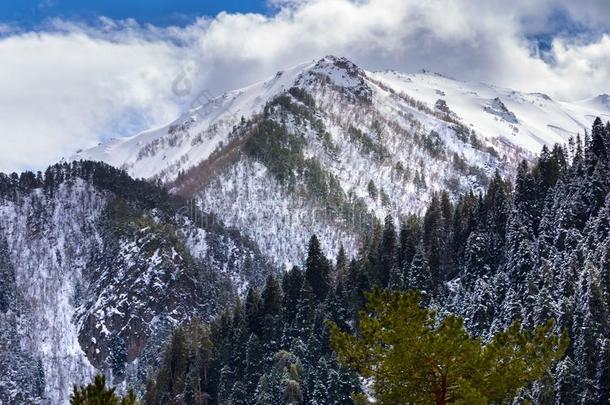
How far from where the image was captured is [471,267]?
118 meters

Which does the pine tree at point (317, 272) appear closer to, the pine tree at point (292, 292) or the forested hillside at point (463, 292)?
the forested hillside at point (463, 292)

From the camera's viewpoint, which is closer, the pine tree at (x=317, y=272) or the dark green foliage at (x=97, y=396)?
the dark green foliage at (x=97, y=396)

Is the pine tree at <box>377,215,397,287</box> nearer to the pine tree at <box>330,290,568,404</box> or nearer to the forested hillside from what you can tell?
the forested hillside

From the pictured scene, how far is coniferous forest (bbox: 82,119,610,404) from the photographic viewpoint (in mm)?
81688

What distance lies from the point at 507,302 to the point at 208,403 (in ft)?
193

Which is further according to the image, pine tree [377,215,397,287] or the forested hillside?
pine tree [377,215,397,287]

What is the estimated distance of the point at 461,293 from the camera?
11519 centimetres

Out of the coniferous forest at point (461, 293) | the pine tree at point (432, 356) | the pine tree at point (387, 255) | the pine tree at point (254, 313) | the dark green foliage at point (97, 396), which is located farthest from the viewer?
the pine tree at point (387, 255)

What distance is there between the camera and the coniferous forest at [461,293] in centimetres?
8169

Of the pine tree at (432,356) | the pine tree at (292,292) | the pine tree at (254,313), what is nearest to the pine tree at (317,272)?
the pine tree at (292,292)

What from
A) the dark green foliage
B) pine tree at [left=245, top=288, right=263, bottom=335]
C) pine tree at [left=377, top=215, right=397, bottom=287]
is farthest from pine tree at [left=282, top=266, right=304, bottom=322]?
the dark green foliage

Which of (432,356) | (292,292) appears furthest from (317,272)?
(432,356)

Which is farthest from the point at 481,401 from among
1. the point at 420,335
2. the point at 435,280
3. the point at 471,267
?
the point at 435,280

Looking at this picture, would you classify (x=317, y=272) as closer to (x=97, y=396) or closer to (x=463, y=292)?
(x=463, y=292)
